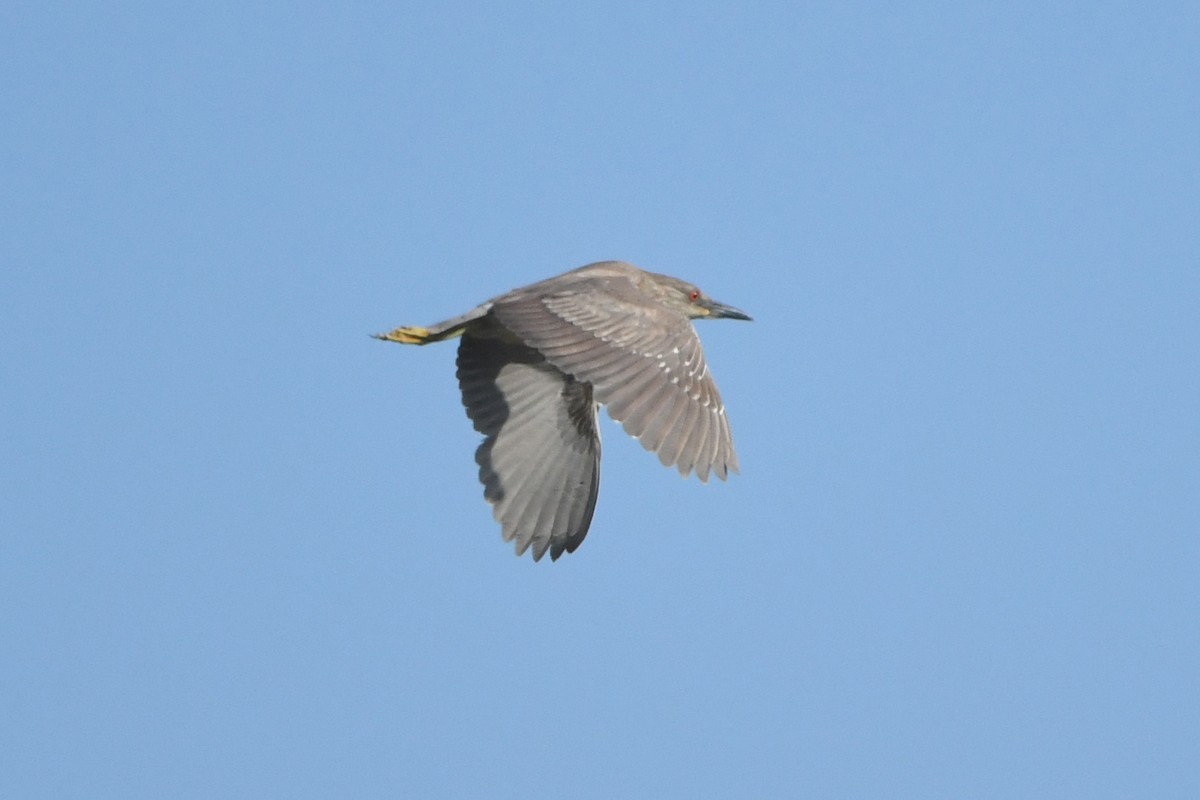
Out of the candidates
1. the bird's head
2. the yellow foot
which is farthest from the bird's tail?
the bird's head

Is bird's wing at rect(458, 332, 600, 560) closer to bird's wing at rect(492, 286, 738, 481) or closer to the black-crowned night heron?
the black-crowned night heron

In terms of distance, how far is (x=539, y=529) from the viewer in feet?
41.2

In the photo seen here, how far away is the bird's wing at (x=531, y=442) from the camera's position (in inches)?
495

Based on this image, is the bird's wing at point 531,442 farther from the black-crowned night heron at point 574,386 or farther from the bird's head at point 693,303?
the bird's head at point 693,303

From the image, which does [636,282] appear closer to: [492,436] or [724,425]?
[492,436]

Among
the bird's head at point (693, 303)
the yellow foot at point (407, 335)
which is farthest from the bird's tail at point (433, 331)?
the bird's head at point (693, 303)

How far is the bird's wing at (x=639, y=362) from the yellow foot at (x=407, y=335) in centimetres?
63

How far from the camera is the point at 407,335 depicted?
39.4 ft

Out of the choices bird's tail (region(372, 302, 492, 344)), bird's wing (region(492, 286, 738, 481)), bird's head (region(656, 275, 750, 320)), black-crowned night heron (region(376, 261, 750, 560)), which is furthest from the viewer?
bird's head (region(656, 275, 750, 320))

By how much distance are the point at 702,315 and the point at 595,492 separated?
5.42 ft

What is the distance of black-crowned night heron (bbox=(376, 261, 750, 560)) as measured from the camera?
1040 cm

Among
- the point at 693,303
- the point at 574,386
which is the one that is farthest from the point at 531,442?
the point at 693,303

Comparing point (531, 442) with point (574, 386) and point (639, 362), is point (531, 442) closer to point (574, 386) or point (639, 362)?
point (574, 386)

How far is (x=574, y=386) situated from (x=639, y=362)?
7.27ft
